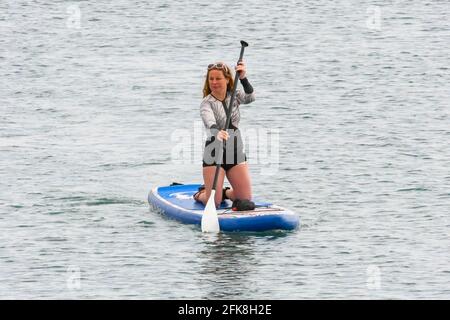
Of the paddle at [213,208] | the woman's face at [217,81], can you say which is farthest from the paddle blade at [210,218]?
the woman's face at [217,81]

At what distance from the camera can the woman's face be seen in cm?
2062

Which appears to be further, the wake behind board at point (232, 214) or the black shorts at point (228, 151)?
the black shorts at point (228, 151)

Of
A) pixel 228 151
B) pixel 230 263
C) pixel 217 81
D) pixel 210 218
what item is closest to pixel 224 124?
pixel 228 151

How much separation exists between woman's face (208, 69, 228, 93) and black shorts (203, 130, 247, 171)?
647 millimetres

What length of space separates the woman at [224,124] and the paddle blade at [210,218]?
0.39 metres

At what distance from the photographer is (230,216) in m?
20.6

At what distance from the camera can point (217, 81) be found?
814 inches

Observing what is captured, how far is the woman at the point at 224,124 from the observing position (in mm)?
20672

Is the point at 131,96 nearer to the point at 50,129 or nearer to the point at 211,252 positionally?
the point at 50,129

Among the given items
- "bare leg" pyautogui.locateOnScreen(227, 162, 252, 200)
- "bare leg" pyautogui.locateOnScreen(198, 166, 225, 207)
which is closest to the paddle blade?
"bare leg" pyautogui.locateOnScreen(198, 166, 225, 207)

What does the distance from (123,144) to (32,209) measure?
21.0ft

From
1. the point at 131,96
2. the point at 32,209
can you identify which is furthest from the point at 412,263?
the point at 131,96

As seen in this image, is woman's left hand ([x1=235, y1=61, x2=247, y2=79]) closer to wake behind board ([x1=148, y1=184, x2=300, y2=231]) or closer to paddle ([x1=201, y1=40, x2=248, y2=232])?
paddle ([x1=201, y1=40, x2=248, y2=232])

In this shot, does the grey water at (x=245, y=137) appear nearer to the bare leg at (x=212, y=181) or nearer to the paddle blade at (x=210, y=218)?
the paddle blade at (x=210, y=218)
